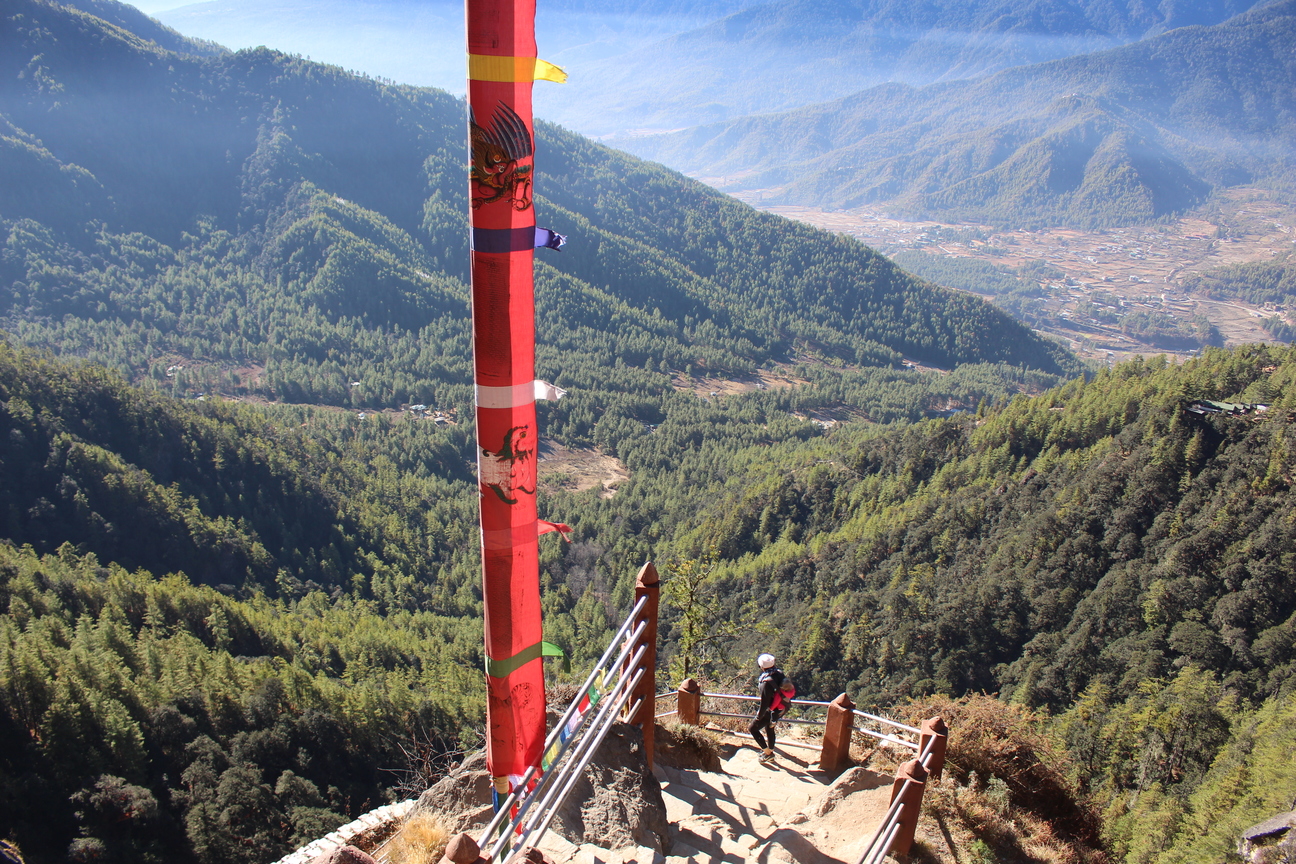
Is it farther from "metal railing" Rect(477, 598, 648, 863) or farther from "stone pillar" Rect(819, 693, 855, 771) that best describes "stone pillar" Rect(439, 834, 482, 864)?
"stone pillar" Rect(819, 693, 855, 771)

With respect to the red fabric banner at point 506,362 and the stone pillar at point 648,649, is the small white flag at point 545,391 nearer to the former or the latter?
the red fabric banner at point 506,362

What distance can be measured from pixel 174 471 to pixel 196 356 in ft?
279

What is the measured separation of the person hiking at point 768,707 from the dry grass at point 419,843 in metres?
5.51

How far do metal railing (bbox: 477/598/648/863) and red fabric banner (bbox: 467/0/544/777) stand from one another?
0.43 metres

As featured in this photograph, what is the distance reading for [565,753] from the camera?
311 inches

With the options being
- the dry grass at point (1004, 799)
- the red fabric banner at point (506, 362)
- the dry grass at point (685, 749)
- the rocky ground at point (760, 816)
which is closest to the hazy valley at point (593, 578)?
the dry grass at point (1004, 799)

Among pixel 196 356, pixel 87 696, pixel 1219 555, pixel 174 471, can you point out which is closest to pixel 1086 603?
pixel 1219 555

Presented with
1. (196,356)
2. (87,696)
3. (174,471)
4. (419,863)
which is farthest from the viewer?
(196,356)

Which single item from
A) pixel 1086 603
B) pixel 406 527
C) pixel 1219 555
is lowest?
pixel 406 527

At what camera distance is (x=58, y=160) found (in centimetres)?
17500

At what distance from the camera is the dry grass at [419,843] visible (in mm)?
7988

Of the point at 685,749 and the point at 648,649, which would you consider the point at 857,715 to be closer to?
the point at 685,749

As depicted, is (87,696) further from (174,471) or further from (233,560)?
(174,471)

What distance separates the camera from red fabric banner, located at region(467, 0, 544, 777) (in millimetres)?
6582
